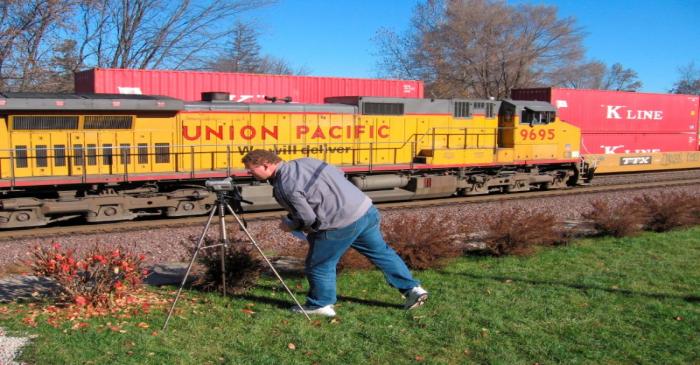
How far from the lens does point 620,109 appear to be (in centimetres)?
2383

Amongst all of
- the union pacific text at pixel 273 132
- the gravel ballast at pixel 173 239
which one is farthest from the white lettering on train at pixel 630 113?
the union pacific text at pixel 273 132

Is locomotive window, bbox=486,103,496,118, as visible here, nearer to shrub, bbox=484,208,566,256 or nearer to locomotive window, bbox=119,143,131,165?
shrub, bbox=484,208,566,256

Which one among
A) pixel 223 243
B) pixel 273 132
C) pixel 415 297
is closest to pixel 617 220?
pixel 415 297

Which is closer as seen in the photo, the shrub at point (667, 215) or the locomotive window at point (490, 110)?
the shrub at point (667, 215)

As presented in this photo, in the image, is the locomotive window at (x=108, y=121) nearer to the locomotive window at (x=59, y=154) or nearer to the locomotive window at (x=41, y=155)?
the locomotive window at (x=59, y=154)

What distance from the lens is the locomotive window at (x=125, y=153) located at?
40.6ft

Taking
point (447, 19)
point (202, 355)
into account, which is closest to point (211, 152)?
point (202, 355)

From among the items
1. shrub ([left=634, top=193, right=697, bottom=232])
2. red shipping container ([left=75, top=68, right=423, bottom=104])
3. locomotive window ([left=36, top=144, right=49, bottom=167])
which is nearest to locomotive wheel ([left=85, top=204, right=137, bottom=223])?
locomotive window ([left=36, top=144, right=49, bottom=167])

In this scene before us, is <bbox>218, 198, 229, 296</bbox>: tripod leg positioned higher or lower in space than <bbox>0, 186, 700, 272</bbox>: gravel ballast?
higher

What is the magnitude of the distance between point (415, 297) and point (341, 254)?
850 mm

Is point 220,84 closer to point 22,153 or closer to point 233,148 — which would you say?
point 233,148

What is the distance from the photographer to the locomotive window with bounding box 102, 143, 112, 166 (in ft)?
40.2

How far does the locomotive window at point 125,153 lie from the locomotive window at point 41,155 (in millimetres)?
1354

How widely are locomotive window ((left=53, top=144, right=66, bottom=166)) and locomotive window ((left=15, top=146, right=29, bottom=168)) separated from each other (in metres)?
0.51
